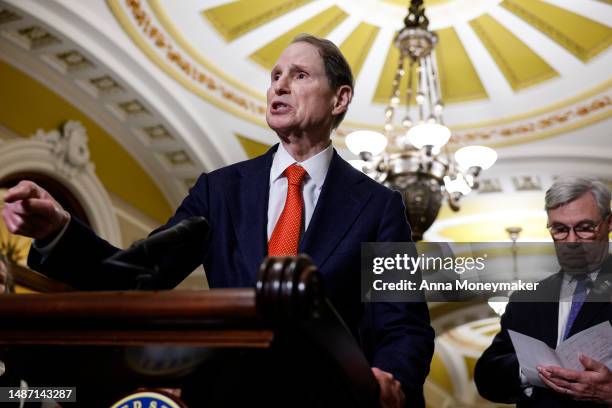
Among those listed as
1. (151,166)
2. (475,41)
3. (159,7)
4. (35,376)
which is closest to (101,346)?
(35,376)

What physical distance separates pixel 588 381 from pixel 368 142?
3.21m

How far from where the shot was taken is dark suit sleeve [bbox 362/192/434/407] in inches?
47.7

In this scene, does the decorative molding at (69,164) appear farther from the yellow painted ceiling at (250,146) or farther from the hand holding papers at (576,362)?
the hand holding papers at (576,362)

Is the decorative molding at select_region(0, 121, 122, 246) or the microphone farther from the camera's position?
the decorative molding at select_region(0, 121, 122, 246)

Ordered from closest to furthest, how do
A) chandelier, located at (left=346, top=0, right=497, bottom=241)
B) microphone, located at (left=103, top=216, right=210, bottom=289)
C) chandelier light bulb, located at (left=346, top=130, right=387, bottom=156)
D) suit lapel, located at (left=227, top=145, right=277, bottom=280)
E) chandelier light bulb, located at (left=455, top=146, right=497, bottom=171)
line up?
microphone, located at (left=103, top=216, right=210, bottom=289) < suit lapel, located at (left=227, top=145, right=277, bottom=280) < chandelier, located at (left=346, top=0, right=497, bottom=241) < chandelier light bulb, located at (left=346, top=130, right=387, bottom=156) < chandelier light bulb, located at (left=455, top=146, right=497, bottom=171)

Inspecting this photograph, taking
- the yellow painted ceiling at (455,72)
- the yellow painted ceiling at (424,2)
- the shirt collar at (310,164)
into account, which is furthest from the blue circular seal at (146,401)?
the yellow painted ceiling at (455,72)

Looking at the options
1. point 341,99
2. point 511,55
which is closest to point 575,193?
point 341,99

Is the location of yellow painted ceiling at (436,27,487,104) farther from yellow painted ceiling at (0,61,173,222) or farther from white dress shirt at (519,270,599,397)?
white dress shirt at (519,270,599,397)

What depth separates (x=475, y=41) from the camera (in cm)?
592

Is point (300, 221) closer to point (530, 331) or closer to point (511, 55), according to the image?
point (530, 331)

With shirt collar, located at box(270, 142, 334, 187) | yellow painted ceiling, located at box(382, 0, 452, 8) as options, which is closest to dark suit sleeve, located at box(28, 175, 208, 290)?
shirt collar, located at box(270, 142, 334, 187)

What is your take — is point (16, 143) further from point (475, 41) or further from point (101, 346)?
point (101, 346)

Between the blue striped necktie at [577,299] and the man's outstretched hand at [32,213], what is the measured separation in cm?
127

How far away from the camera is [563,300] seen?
182 cm
